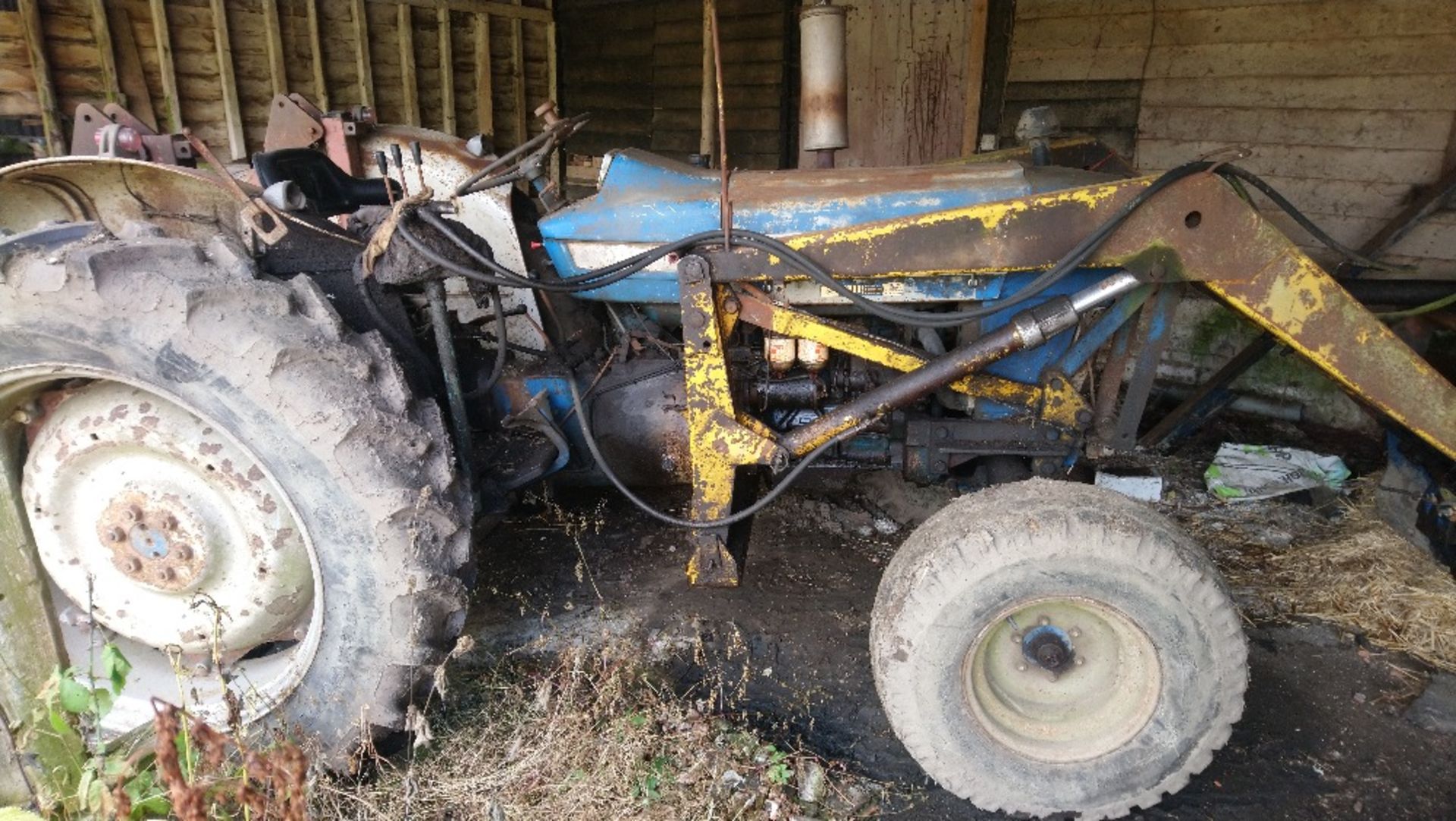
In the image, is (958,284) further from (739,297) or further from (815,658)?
(815,658)

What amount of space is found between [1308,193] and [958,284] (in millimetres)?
3752

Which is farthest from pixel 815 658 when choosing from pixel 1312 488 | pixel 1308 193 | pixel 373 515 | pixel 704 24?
pixel 704 24

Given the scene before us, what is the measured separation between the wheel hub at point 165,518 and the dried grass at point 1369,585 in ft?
10.7

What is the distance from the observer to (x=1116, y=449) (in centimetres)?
273

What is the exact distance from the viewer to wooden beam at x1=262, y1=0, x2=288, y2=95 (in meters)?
6.61

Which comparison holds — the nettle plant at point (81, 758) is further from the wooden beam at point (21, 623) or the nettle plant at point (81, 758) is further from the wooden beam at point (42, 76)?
the wooden beam at point (42, 76)

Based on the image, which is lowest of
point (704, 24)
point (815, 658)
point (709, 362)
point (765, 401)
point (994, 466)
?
point (815, 658)

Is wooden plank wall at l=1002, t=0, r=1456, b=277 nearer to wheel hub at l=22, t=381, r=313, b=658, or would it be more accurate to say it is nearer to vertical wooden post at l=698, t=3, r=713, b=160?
vertical wooden post at l=698, t=3, r=713, b=160

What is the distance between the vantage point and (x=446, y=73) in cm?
780

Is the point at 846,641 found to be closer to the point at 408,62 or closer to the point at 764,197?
the point at 764,197

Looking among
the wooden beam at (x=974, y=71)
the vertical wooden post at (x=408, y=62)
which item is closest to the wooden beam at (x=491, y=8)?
the vertical wooden post at (x=408, y=62)

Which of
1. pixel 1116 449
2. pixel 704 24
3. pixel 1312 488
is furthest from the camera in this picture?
pixel 704 24

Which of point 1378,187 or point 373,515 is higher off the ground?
point 1378,187

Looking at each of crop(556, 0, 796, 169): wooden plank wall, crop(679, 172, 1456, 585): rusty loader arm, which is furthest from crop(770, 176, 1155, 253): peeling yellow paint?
crop(556, 0, 796, 169): wooden plank wall
